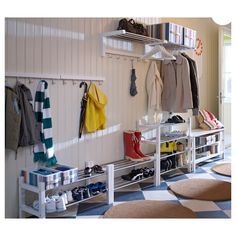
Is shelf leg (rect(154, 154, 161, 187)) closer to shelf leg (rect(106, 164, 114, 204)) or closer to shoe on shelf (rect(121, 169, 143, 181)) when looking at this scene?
shoe on shelf (rect(121, 169, 143, 181))

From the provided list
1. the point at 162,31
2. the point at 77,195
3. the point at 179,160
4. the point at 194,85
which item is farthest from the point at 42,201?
the point at 194,85

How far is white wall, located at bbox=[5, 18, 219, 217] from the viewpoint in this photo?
3102 millimetres

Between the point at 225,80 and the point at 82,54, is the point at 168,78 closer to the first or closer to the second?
the point at 82,54

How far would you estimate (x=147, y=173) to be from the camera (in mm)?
4270

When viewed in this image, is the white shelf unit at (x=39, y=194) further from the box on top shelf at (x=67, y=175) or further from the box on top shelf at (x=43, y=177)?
the box on top shelf at (x=67, y=175)

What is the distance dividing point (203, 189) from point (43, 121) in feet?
6.71

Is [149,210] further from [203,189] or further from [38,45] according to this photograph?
[38,45]

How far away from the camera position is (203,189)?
13.2 ft

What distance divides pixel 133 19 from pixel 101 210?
237cm

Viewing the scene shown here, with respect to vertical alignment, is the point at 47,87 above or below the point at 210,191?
above
